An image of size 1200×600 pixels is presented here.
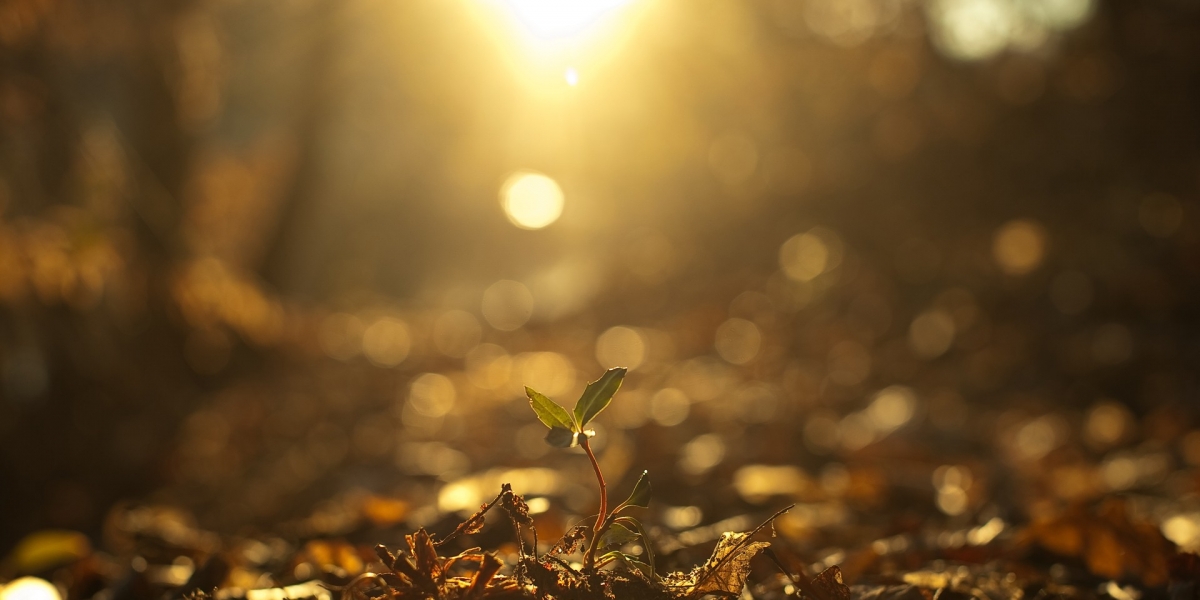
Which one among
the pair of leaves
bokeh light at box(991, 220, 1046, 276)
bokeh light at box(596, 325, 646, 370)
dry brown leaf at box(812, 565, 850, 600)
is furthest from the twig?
bokeh light at box(991, 220, 1046, 276)

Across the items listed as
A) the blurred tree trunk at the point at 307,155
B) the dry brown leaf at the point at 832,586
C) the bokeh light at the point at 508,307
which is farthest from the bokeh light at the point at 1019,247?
the blurred tree trunk at the point at 307,155

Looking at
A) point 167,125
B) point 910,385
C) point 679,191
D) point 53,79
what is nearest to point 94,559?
point 910,385

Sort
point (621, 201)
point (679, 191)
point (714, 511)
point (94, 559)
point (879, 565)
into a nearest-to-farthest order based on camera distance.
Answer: point (879, 565) → point (94, 559) → point (714, 511) → point (679, 191) → point (621, 201)

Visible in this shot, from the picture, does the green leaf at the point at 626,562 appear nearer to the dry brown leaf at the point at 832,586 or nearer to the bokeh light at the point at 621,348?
the dry brown leaf at the point at 832,586

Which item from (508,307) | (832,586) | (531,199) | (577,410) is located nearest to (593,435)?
(577,410)

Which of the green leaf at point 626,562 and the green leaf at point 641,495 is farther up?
the green leaf at point 641,495

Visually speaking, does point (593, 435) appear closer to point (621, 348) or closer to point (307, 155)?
point (621, 348)

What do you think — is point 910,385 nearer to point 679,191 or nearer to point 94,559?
point 94,559
